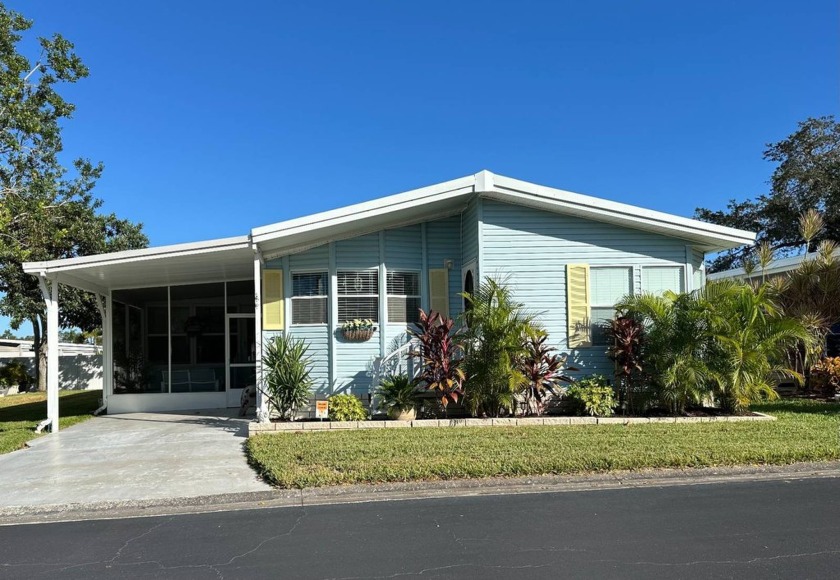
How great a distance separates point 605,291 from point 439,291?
10.5 feet

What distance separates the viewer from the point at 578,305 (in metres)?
11.7

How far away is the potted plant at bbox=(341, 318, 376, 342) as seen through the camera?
11.8m

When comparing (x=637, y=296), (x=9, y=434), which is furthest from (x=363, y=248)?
(x=9, y=434)

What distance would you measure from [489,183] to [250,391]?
683cm

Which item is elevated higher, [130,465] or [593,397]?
[593,397]

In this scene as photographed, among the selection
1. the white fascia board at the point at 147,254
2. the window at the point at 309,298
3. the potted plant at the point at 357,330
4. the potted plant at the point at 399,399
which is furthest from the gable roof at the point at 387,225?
the potted plant at the point at 399,399

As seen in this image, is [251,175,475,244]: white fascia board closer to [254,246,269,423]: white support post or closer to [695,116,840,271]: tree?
[254,246,269,423]: white support post

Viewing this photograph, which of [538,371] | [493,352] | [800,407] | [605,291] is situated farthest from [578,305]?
[800,407]

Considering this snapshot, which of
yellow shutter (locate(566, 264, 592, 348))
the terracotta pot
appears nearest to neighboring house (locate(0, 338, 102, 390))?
the terracotta pot

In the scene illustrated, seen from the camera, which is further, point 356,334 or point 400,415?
point 356,334

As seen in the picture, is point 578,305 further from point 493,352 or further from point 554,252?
point 493,352

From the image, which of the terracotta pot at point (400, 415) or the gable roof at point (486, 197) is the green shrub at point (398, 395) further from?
the gable roof at point (486, 197)

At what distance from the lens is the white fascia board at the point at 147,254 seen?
11.0m

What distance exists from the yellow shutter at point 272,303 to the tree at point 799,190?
22.4 metres
